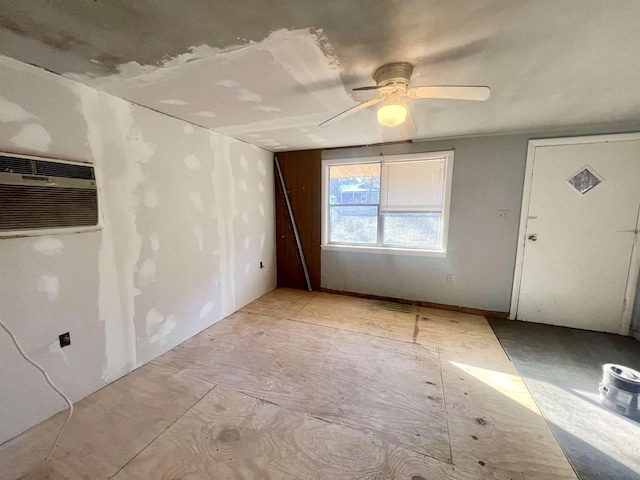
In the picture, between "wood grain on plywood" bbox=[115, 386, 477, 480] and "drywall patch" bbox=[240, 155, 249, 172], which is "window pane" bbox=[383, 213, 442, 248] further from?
"wood grain on plywood" bbox=[115, 386, 477, 480]

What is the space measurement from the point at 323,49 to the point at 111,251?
2074mm

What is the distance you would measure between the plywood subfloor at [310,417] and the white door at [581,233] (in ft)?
3.63

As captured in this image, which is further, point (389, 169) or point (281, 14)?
point (389, 169)

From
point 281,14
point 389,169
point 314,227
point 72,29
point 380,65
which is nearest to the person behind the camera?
point 281,14

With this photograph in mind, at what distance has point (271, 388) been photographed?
6.53 ft

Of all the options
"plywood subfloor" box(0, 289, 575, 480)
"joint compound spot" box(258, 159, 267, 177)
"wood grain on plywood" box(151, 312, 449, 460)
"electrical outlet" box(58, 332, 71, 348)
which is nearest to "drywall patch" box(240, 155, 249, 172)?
"joint compound spot" box(258, 159, 267, 177)

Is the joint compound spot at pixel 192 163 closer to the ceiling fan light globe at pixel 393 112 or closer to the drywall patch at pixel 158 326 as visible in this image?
the drywall patch at pixel 158 326

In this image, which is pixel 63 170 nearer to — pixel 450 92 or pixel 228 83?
pixel 228 83

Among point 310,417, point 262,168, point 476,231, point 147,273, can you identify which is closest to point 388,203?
point 476,231

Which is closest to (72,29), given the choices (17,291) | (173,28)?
(173,28)

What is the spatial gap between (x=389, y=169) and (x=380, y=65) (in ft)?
7.06

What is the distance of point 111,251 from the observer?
2004 millimetres

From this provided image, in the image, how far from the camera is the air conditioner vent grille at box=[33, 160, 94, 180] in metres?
1.59

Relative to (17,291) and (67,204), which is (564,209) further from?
(17,291)
